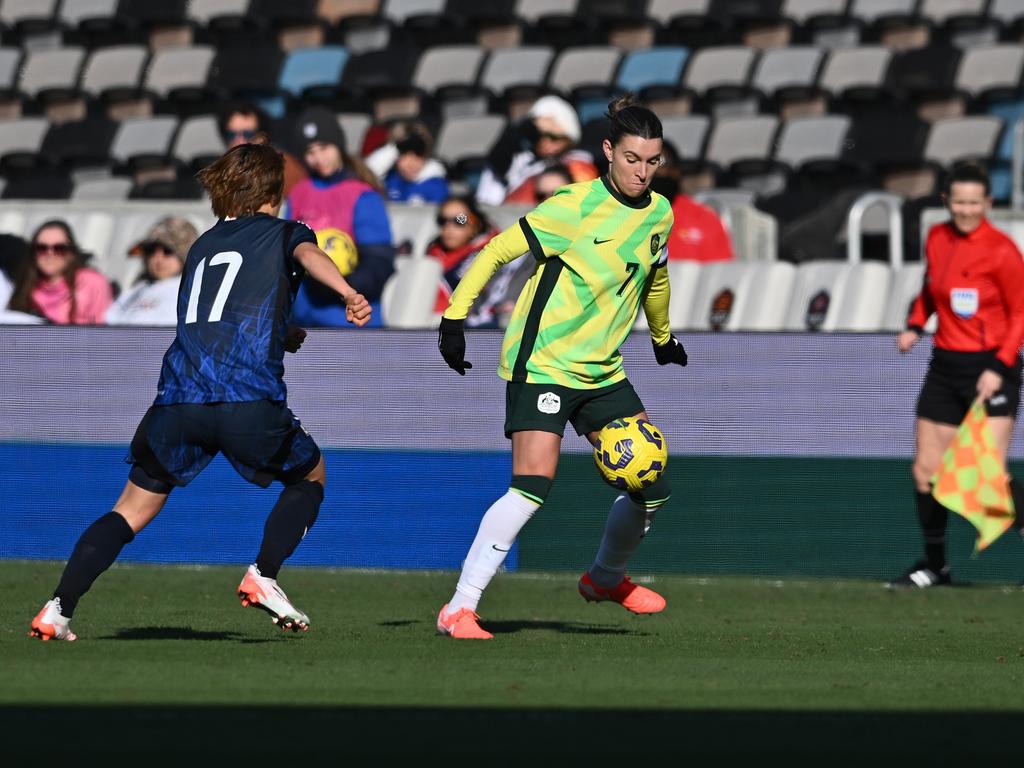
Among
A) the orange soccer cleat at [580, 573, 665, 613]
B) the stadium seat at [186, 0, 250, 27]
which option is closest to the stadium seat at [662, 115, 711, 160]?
the stadium seat at [186, 0, 250, 27]

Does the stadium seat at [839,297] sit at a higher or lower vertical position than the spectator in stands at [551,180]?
lower

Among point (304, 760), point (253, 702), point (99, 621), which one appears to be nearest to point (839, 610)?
point (99, 621)

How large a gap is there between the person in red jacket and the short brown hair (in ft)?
12.7

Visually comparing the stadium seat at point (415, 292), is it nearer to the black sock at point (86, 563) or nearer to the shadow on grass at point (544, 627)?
the shadow on grass at point (544, 627)

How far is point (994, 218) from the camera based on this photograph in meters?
12.8

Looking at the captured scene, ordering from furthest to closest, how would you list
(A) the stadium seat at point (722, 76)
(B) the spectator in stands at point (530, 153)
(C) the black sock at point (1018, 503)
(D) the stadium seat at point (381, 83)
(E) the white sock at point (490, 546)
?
(D) the stadium seat at point (381, 83)
(A) the stadium seat at point (722, 76)
(B) the spectator in stands at point (530, 153)
(C) the black sock at point (1018, 503)
(E) the white sock at point (490, 546)

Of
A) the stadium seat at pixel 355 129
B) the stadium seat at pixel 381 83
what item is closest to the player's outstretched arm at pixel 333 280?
the stadium seat at pixel 355 129

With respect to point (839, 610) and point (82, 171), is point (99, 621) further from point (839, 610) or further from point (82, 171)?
point (82, 171)

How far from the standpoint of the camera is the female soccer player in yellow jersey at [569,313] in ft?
→ 23.9

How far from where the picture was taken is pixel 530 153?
14328 mm

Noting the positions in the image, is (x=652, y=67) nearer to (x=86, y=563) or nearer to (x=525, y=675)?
(x=86, y=563)

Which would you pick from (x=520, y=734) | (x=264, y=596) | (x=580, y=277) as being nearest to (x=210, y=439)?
(x=264, y=596)

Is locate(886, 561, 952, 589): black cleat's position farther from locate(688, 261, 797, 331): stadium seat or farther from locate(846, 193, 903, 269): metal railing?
locate(846, 193, 903, 269): metal railing

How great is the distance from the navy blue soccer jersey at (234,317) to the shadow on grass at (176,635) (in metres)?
0.93
